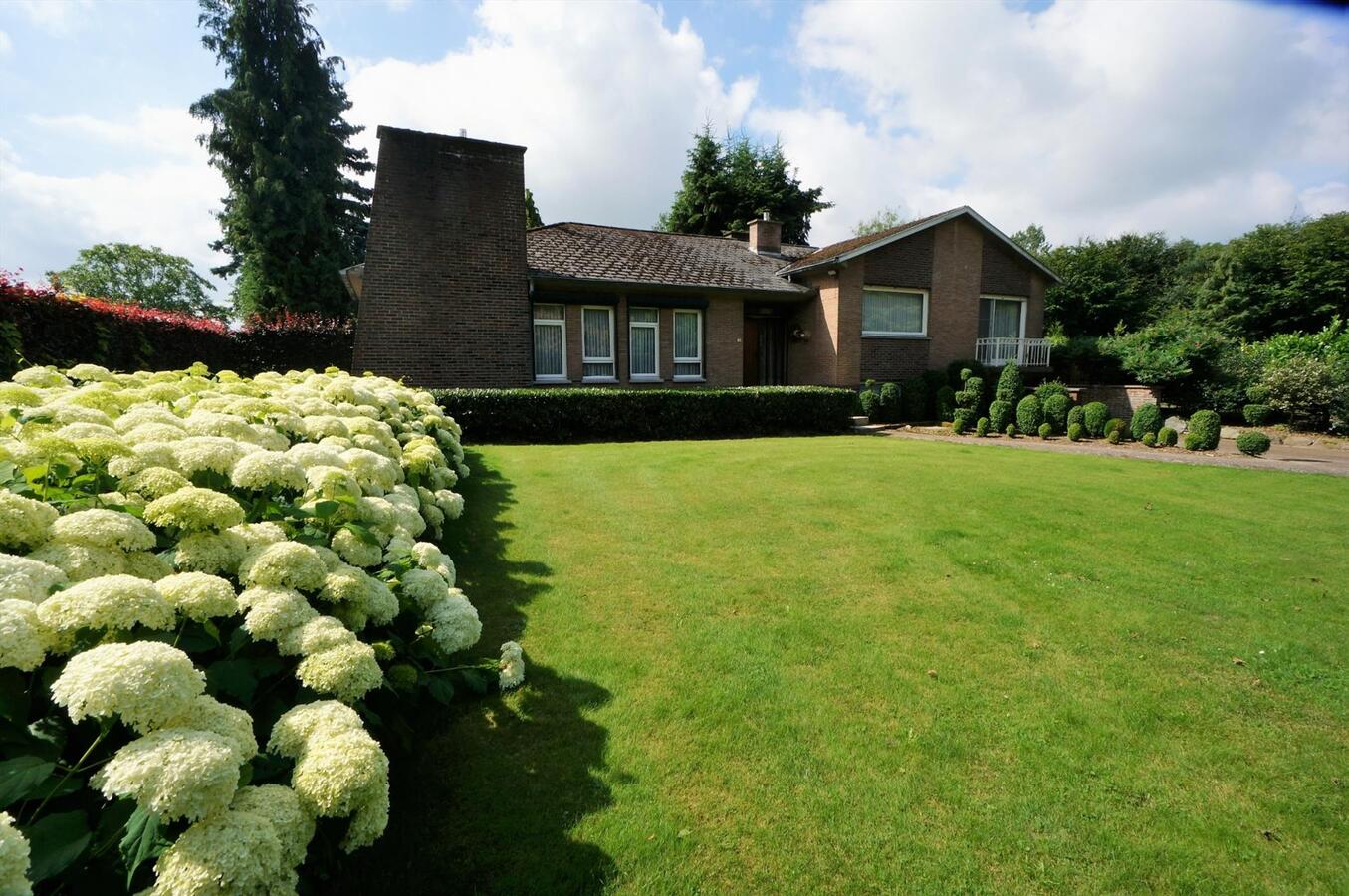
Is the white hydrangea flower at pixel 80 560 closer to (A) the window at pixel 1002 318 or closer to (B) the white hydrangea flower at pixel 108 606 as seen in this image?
(B) the white hydrangea flower at pixel 108 606

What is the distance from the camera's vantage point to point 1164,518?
6.21 m

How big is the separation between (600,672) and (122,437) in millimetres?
2319

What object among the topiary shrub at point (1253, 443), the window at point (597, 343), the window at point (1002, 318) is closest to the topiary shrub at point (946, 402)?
the window at point (1002, 318)

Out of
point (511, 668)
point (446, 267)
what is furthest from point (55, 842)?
point (446, 267)

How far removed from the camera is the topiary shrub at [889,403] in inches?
643

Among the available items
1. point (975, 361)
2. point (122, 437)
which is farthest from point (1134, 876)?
point (975, 361)

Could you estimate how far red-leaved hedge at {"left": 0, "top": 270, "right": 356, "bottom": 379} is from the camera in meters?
6.79

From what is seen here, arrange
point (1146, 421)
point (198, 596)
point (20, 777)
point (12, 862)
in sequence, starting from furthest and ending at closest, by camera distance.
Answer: point (1146, 421)
point (198, 596)
point (20, 777)
point (12, 862)

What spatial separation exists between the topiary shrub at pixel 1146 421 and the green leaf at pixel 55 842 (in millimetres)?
15853

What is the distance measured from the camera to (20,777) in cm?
112

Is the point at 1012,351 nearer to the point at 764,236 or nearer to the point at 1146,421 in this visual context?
the point at 1146,421

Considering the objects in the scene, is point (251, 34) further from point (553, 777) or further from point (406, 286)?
point (553, 777)

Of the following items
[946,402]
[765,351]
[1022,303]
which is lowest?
[946,402]

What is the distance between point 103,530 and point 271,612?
484 millimetres
